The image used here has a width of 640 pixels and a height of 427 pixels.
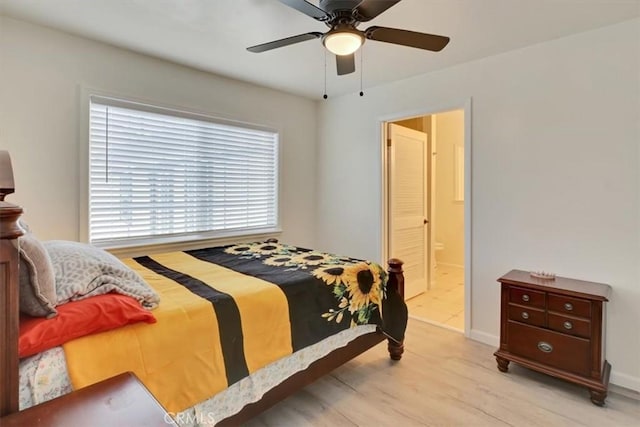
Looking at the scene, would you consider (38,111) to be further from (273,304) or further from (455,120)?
(455,120)

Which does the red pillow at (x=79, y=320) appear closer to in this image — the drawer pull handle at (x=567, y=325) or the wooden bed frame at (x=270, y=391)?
the wooden bed frame at (x=270, y=391)

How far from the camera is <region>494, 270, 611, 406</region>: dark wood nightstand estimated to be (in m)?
2.04

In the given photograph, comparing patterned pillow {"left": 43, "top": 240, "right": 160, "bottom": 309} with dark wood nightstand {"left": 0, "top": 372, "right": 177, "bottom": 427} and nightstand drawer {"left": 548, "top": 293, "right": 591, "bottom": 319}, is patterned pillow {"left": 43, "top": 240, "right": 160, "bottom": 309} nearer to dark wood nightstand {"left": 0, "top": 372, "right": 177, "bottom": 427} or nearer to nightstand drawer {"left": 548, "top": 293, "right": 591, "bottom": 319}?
dark wood nightstand {"left": 0, "top": 372, "right": 177, "bottom": 427}

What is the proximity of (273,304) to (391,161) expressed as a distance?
238 cm

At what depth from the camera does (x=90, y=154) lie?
2.55 meters

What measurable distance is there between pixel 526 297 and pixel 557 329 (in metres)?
0.25

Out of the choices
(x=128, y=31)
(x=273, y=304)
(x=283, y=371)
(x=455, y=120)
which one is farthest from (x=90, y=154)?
(x=455, y=120)

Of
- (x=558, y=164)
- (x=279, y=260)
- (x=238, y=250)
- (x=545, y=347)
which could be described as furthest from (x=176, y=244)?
(x=558, y=164)

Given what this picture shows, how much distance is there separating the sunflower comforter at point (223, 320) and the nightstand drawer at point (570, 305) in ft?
3.66

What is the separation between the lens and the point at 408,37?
1.76 meters

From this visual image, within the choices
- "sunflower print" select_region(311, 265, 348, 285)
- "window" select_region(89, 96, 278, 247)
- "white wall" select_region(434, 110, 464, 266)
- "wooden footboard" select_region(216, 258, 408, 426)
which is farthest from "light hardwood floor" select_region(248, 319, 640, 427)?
"white wall" select_region(434, 110, 464, 266)

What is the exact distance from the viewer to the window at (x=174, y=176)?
2.64m
